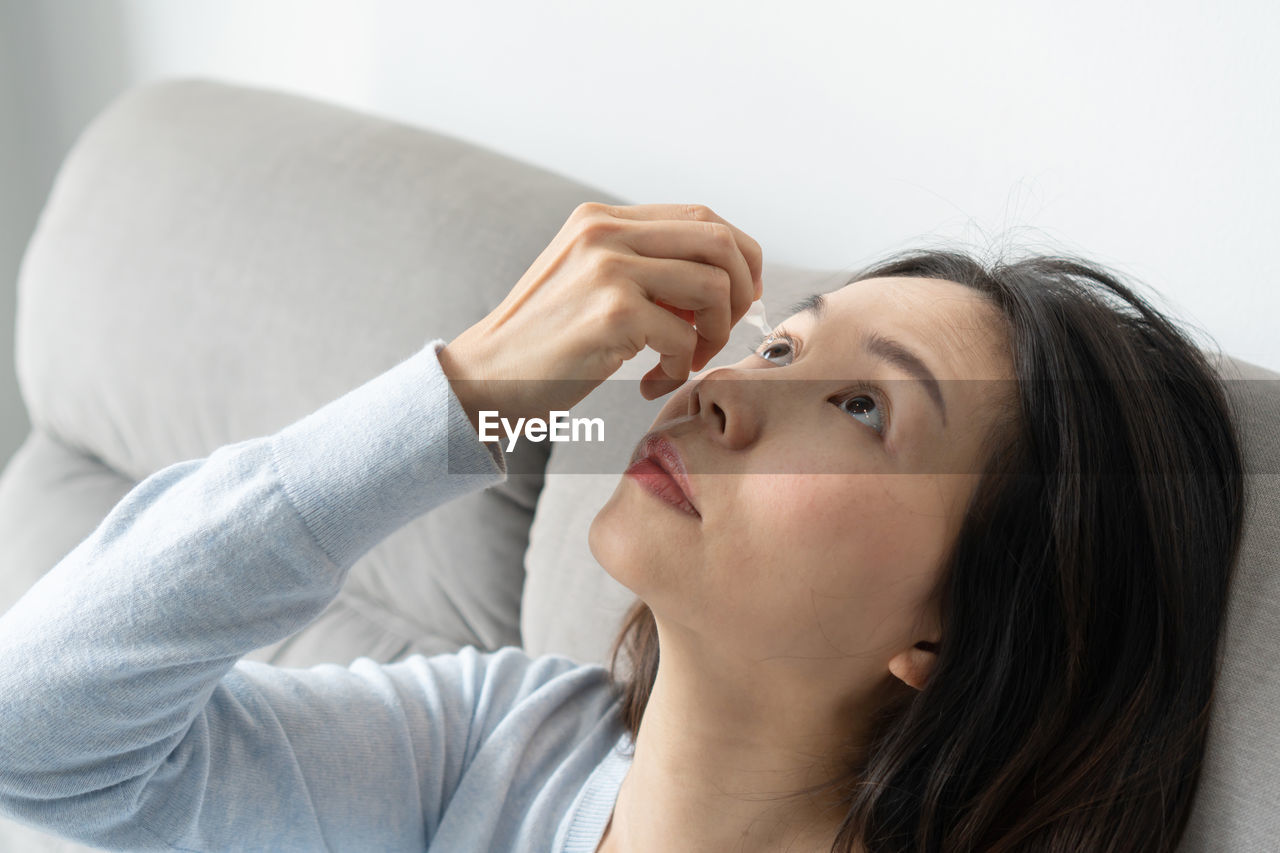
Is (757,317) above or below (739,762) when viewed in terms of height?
above

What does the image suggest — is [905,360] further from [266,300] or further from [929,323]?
[266,300]

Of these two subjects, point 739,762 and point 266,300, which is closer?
point 739,762

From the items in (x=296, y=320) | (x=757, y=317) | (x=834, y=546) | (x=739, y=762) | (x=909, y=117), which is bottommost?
(x=739, y=762)

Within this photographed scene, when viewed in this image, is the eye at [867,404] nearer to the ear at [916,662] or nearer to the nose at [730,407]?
the nose at [730,407]

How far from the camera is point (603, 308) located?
2.39 feet

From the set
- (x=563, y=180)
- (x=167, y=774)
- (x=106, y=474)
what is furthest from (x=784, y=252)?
(x=106, y=474)

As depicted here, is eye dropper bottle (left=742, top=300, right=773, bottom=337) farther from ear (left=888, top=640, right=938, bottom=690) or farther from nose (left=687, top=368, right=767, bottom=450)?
ear (left=888, top=640, right=938, bottom=690)

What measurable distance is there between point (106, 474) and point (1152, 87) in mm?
1580

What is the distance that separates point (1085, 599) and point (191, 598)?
66cm

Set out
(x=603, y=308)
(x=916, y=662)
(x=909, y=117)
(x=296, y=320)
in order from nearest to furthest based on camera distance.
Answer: (x=603, y=308), (x=916, y=662), (x=909, y=117), (x=296, y=320)

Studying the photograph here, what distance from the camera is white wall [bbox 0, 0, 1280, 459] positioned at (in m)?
0.99

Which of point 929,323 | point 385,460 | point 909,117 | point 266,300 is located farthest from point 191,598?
point 909,117

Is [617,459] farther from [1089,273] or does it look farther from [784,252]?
[1089,273]

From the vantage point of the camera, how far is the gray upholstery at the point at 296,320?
1.25m
